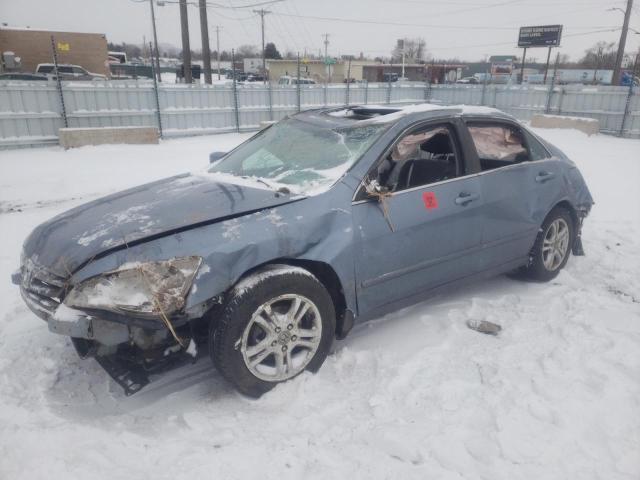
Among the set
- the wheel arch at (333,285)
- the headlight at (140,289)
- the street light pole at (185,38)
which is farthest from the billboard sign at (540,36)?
the headlight at (140,289)

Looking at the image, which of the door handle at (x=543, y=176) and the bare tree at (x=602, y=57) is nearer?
the door handle at (x=543, y=176)

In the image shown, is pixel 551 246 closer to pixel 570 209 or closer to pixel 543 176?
pixel 570 209

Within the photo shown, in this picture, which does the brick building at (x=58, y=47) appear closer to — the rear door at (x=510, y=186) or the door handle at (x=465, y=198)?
the rear door at (x=510, y=186)

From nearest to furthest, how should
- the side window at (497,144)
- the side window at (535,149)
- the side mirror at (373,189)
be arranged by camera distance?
the side mirror at (373,189)
the side window at (497,144)
the side window at (535,149)

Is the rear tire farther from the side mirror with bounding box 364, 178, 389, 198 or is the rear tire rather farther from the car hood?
the car hood

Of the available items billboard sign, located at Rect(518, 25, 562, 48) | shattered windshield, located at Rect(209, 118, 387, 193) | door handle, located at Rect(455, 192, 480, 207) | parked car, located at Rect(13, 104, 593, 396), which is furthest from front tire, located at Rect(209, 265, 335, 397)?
billboard sign, located at Rect(518, 25, 562, 48)

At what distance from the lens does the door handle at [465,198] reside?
3.27 metres

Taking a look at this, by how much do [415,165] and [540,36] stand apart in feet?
143

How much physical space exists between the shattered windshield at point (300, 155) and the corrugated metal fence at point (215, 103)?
7.28m

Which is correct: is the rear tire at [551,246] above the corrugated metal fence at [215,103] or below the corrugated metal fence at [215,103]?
below

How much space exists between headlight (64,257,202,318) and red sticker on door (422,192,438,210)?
1.60 meters

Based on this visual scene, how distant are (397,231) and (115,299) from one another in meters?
1.67

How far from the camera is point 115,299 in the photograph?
220 centimetres

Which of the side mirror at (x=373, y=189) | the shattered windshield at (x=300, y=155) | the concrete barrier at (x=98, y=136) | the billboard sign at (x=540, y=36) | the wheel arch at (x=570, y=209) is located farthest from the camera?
the billboard sign at (x=540, y=36)
